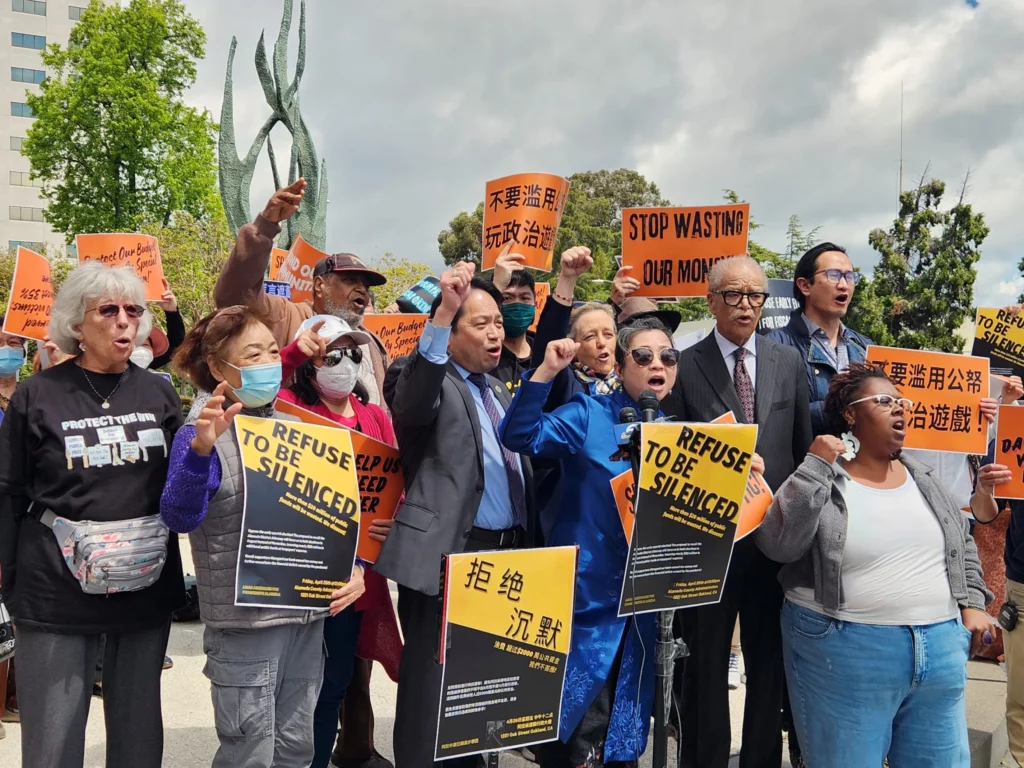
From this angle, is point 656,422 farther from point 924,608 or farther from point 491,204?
point 491,204

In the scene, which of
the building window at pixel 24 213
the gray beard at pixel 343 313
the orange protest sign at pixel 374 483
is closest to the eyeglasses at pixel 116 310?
the orange protest sign at pixel 374 483

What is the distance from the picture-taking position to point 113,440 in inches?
122

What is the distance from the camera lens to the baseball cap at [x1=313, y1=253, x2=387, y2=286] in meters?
4.73

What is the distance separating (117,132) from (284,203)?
3000cm

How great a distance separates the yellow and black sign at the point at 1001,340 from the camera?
5.09m

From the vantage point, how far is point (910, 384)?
4.30m

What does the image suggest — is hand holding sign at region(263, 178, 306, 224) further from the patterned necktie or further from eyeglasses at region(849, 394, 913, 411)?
eyeglasses at region(849, 394, 913, 411)

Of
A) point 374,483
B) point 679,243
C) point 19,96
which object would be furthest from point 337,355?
point 19,96

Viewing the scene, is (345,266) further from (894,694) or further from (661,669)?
(894,694)

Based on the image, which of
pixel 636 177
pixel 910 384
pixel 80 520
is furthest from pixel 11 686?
pixel 636 177

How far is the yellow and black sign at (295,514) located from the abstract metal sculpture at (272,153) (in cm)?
2358

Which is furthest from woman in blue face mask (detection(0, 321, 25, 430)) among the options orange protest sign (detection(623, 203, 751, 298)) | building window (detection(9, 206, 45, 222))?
building window (detection(9, 206, 45, 222))

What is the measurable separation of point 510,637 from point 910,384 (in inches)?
101

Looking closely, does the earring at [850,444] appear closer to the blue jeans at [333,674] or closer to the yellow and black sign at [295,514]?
the yellow and black sign at [295,514]
